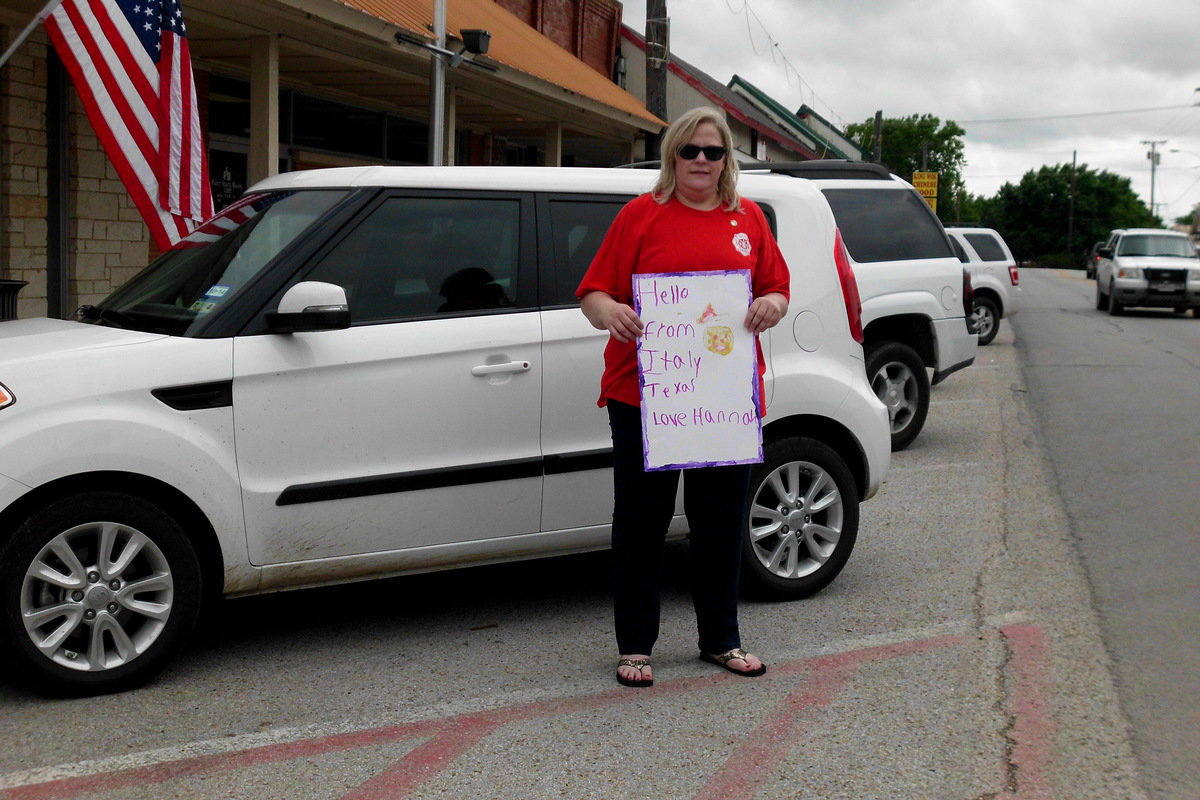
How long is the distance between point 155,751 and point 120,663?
22.2 inches

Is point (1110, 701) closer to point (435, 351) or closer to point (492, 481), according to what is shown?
point (492, 481)

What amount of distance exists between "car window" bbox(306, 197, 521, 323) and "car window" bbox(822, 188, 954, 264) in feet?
18.8

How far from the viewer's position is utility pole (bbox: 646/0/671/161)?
18969mm

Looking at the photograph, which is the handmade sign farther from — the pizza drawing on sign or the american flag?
the american flag

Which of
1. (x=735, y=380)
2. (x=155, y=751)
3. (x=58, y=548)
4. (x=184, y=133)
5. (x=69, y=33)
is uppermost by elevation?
(x=69, y=33)

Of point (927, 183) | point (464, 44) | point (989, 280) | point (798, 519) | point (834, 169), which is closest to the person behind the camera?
point (798, 519)

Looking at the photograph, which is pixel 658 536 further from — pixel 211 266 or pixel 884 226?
pixel 884 226

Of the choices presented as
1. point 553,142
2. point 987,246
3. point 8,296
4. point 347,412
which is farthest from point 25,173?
point 987,246

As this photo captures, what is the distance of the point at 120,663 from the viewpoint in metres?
4.47

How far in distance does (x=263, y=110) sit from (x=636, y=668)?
8454 millimetres

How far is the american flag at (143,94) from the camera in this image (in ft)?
29.6

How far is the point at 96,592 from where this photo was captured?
438 centimetres

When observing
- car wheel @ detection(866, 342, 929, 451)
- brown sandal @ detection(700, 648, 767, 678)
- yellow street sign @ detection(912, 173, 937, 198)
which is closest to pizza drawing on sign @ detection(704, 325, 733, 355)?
brown sandal @ detection(700, 648, 767, 678)

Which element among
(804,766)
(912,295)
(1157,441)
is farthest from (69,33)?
(1157,441)
